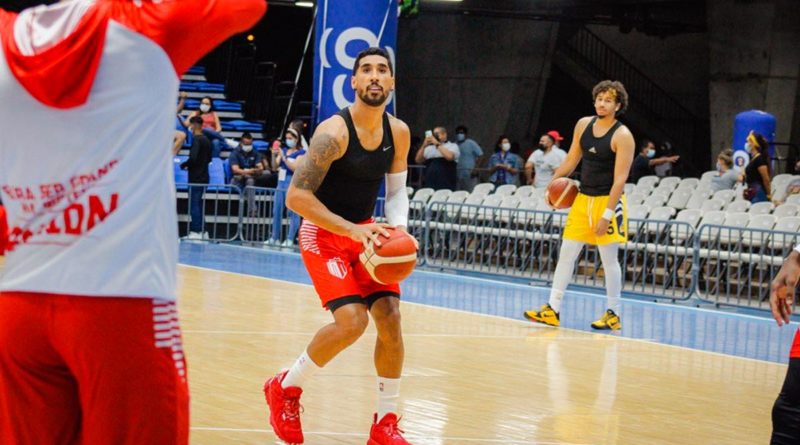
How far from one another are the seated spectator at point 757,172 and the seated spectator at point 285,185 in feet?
20.9

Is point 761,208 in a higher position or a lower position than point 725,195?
Result: lower

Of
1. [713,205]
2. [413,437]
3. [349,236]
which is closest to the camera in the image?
[349,236]

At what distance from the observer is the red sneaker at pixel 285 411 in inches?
246

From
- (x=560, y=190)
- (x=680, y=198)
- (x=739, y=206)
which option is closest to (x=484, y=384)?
(x=560, y=190)

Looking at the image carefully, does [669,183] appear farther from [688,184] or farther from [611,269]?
[611,269]

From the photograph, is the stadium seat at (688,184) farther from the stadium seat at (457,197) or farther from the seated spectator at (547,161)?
the stadium seat at (457,197)

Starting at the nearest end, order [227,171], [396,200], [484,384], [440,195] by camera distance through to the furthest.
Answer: [396,200] < [484,384] < [440,195] < [227,171]

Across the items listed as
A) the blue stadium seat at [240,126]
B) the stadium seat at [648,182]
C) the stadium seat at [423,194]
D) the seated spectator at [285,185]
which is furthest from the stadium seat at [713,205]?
the blue stadium seat at [240,126]

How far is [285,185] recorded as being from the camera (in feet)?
63.0

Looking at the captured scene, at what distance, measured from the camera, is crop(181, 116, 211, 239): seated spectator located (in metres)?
20.0

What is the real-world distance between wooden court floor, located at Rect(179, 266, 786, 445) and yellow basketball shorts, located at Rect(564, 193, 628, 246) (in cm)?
86

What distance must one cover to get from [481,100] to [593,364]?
20432 mm

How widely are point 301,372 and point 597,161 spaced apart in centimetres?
549

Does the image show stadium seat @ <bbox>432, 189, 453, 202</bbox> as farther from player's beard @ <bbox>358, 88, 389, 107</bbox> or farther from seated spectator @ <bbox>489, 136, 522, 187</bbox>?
player's beard @ <bbox>358, 88, 389, 107</bbox>
